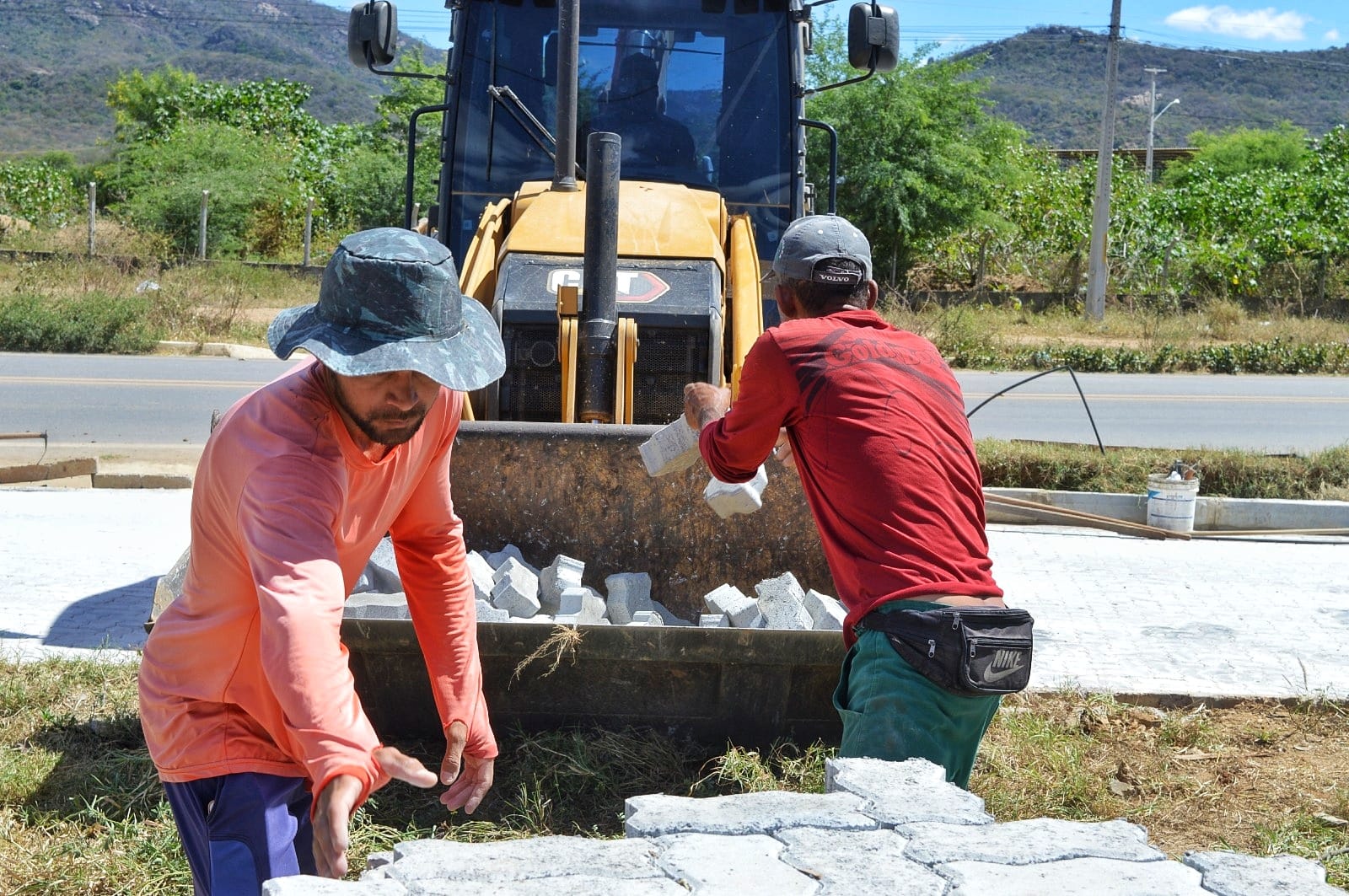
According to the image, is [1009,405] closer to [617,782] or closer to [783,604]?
[783,604]

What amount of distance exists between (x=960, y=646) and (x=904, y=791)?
443mm

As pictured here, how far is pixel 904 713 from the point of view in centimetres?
312

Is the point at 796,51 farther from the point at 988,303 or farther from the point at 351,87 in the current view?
the point at 351,87

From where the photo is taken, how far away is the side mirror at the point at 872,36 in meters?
6.66

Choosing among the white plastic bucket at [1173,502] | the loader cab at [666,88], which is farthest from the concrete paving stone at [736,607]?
the white plastic bucket at [1173,502]

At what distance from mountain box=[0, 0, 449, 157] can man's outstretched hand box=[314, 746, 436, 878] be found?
98003 millimetres

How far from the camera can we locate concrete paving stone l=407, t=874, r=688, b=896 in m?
2.19

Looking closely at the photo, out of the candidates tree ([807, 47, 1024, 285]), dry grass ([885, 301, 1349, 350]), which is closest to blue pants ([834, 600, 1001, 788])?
dry grass ([885, 301, 1349, 350])

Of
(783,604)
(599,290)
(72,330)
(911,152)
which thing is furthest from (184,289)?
(783,604)

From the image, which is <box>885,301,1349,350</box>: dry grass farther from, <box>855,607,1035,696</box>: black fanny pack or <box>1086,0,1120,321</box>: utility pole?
<box>855,607,1035,696</box>: black fanny pack

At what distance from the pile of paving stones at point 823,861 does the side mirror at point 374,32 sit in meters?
4.94

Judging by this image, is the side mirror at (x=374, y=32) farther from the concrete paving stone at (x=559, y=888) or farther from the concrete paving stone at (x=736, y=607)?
the concrete paving stone at (x=559, y=888)

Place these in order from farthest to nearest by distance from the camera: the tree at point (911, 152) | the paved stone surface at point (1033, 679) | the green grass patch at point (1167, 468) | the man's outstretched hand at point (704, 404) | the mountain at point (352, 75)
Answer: the mountain at point (352, 75) < the tree at point (911, 152) < the green grass patch at point (1167, 468) < the man's outstretched hand at point (704, 404) < the paved stone surface at point (1033, 679)

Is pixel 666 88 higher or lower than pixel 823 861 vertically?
higher
